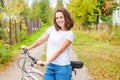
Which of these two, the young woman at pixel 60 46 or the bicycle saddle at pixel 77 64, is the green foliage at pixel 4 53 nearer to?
the bicycle saddle at pixel 77 64

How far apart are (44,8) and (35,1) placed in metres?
4.11

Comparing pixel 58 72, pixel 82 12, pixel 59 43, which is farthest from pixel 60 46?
pixel 82 12

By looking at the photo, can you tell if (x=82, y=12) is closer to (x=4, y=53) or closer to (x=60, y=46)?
(x=4, y=53)

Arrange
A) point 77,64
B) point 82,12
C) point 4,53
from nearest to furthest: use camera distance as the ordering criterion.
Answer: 1. point 77,64
2. point 4,53
3. point 82,12

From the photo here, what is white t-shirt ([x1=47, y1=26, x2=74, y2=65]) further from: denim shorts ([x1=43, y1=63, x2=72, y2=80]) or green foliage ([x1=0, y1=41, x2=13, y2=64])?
green foliage ([x1=0, y1=41, x2=13, y2=64])

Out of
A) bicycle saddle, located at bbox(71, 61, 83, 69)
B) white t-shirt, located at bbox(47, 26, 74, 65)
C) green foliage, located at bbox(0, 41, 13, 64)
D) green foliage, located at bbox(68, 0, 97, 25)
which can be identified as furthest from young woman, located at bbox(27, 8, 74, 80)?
green foliage, located at bbox(68, 0, 97, 25)

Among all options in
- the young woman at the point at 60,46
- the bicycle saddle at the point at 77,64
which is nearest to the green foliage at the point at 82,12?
the bicycle saddle at the point at 77,64

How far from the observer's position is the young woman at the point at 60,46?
5176 millimetres

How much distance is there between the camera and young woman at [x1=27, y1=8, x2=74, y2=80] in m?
5.18

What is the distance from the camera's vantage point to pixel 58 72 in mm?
5250

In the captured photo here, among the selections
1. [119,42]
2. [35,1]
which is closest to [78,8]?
[119,42]

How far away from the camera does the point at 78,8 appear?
37625 mm

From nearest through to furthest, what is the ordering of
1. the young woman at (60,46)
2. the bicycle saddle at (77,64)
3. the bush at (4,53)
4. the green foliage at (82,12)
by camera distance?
the young woman at (60,46), the bicycle saddle at (77,64), the bush at (4,53), the green foliage at (82,12)

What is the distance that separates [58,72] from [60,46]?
1.26ft
